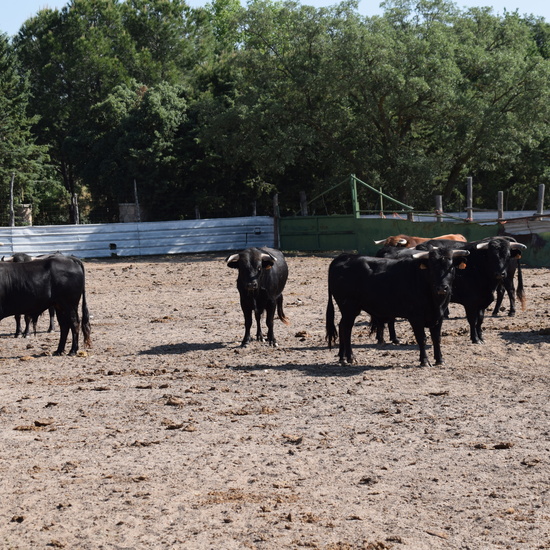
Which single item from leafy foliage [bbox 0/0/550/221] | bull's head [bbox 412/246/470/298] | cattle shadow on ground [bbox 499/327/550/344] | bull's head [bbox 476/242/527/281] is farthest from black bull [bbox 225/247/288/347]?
leafy foliage [bbox 0/0/550/221]

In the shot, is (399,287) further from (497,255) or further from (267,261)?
(267,261)

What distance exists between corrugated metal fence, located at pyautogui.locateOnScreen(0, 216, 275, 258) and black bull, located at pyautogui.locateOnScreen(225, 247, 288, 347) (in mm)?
17838

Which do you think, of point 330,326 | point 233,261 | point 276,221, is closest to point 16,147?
point 276,221

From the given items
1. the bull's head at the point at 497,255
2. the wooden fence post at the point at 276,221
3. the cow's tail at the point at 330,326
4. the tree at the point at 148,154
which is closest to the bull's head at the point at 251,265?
the cow's tail at the point at 330,326

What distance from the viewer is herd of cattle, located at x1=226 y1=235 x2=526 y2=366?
10492mm

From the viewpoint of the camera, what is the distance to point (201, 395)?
9031 millimetres

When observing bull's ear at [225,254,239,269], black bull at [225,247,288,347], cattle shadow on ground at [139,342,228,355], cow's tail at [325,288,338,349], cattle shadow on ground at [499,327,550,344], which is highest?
bull's ear at [225,254,239,269]

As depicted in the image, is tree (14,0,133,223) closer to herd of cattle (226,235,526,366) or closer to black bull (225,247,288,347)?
black bull (225,247,288,347)

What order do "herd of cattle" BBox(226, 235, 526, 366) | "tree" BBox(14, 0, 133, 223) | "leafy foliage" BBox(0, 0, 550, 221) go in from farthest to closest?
"tree" BBox(14, 0, 133, 223) < "leafy foliage" BBox(0, 0, 550, 221) < "herd of cattle" BBox(226, 235, 526, 366)

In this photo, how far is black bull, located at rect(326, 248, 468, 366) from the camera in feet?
34.2

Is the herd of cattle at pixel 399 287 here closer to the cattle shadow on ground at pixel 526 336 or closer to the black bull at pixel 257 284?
the black bull at pixel 257 284

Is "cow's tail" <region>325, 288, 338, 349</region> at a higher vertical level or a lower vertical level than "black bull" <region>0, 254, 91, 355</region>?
lower

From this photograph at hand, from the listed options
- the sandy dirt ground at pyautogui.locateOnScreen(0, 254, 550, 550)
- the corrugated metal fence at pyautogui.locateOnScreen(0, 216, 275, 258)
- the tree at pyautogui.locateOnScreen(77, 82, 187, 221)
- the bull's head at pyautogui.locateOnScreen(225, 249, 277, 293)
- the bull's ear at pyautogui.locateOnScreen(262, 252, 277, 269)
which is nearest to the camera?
the sandy dirt ground at pyautogui.locateOnScreen(0, 254, 550, 550)

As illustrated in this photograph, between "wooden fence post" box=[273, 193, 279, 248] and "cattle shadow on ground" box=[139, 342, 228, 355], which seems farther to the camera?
"wooden fence post" box=[273, 193, 279, 248]
